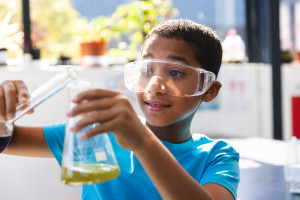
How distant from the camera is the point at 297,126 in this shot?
425 cm

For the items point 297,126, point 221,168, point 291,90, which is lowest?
point 297,126

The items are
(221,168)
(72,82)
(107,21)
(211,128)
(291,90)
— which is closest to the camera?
(72,82)

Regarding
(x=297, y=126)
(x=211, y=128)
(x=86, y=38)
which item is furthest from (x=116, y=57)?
(x=297, y=126)

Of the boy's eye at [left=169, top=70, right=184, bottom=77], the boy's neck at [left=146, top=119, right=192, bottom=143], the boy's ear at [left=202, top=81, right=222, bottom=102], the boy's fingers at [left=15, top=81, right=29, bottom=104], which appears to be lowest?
the boy's neck at [left=146, top=119, right=192, bottom=143]

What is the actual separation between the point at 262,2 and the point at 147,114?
3693 mm

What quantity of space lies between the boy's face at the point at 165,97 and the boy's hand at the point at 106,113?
378 mm

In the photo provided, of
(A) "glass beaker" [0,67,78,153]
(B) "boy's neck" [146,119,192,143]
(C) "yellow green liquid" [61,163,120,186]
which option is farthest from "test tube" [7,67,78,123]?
(B) "boy's neck" [146,119,192,143]

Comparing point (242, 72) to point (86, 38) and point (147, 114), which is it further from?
point (147, 114)

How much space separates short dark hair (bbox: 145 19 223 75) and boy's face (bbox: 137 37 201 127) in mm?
21

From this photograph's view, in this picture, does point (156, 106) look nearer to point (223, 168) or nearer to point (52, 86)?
point (223, 168)

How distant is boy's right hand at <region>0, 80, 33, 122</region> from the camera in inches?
28.0

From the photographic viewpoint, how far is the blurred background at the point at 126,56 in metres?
3.09

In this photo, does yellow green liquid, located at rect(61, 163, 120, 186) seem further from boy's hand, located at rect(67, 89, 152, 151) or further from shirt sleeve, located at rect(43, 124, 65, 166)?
shirt sleeve, located at rect(43, 124, 65, 166)

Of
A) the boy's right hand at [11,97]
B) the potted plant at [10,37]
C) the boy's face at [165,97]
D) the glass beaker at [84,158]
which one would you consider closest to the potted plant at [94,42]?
the potted plant at [10,37]
